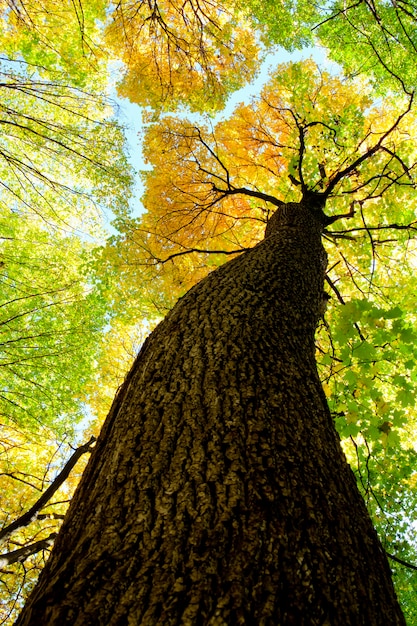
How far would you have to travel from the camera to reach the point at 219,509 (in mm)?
1080

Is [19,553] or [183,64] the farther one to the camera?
[183,64]

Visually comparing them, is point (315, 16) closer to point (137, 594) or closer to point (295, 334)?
point (295, 334)

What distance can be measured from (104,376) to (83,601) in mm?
9729

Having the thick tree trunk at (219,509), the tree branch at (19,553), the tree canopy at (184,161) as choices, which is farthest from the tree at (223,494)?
the tree canopy at (184,161)

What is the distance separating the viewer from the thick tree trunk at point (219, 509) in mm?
890

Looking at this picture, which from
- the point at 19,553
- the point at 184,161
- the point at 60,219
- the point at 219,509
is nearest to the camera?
the point at 219,509

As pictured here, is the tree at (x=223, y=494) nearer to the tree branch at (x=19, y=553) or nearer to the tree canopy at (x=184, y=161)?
the tree branch at (x=19, y=553)

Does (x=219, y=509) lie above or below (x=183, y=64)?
below

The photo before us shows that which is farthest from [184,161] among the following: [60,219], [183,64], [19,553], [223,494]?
[223,494]

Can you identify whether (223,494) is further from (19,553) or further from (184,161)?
(184,161)

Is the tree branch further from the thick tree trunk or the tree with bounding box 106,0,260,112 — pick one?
the tree with bounding box 106,0,260,112

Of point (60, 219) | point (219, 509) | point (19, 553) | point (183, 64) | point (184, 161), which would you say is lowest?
point (19, 553)

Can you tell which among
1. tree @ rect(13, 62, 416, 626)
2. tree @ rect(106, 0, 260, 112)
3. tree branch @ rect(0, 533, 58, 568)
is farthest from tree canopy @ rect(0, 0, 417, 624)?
tree @ rect(13, 62, 416, 626)

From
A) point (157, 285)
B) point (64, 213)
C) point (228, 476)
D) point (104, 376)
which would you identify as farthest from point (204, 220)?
point (228, 476)
